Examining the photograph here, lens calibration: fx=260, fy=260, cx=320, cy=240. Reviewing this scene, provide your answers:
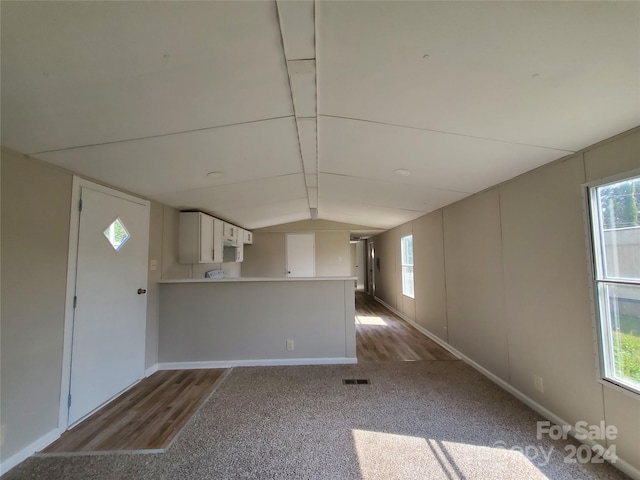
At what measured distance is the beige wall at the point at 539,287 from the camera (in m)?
1.74

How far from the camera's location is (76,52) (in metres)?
1.03

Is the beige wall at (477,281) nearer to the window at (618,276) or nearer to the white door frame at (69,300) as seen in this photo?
the window at (618,276)

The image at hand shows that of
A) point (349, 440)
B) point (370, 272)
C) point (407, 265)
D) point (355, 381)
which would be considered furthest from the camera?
point (370, 272)

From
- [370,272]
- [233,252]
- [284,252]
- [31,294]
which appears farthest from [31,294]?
[370,272]

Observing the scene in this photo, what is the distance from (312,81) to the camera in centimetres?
137

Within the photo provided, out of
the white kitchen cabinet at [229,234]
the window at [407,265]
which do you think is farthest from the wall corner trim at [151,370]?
the window at [407,265]

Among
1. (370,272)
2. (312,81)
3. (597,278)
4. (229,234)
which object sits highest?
(312,81)

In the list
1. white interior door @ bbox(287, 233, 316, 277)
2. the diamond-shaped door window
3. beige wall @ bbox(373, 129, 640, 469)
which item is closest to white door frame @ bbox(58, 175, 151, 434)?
the diamond-shaped door window

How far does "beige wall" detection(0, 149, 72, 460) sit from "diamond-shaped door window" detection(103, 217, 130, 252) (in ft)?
1.33

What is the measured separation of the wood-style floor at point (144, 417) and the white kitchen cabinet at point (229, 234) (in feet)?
7.89

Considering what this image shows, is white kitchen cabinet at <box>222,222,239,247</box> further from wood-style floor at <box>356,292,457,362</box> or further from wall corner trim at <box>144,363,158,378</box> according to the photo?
wood-style floor at <box>356,292,457,362</box>

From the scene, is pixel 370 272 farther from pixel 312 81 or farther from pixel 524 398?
pixel 312 81

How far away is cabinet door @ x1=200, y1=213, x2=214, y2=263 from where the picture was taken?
3.76 meters

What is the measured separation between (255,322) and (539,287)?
9.88 feet
